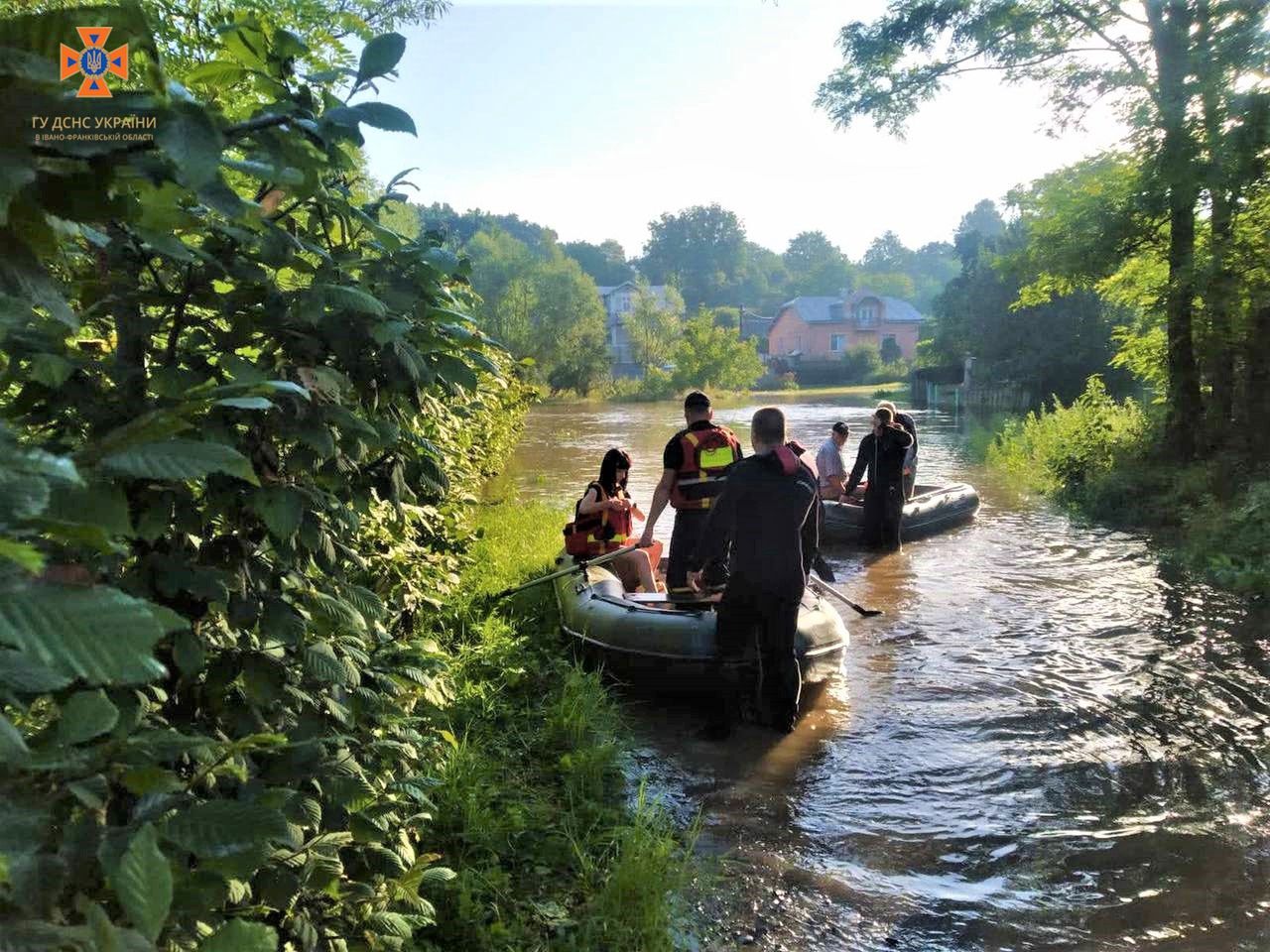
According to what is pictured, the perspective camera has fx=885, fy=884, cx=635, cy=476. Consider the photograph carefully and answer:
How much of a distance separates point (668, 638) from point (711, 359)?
47.1 meters

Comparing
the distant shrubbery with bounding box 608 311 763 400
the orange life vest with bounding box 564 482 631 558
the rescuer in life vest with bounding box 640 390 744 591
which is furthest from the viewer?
the distant shrubbery with bounding box 608 311 763 400

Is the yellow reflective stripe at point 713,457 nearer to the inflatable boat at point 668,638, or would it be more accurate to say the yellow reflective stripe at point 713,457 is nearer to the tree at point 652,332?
the inflatable boat at point 668,638

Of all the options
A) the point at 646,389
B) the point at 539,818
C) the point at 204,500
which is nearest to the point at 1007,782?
the point at 539,818

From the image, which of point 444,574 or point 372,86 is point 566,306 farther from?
point 372,86

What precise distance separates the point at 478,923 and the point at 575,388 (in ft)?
148

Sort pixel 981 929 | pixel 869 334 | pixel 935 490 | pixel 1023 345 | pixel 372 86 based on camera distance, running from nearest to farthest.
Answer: pixel 372 86 → pixel 981 929 → pixel 935 490 → pixel 1023 345 → pixel 869 334

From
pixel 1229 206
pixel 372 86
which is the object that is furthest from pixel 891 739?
pixel 1229 206

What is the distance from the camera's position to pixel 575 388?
47688 millimetres

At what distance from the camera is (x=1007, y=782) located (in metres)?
5.07

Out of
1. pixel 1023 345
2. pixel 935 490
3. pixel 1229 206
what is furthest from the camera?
pixel 1023 345

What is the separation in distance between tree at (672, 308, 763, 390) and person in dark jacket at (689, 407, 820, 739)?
45783mm

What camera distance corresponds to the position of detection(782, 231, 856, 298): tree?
114 m

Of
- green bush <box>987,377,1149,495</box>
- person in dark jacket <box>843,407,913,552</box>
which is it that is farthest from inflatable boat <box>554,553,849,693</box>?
green bush <box>987,377,1149,495</box>

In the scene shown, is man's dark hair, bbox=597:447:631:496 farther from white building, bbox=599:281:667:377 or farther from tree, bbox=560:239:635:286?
tree, bbox=560:239:635:286
